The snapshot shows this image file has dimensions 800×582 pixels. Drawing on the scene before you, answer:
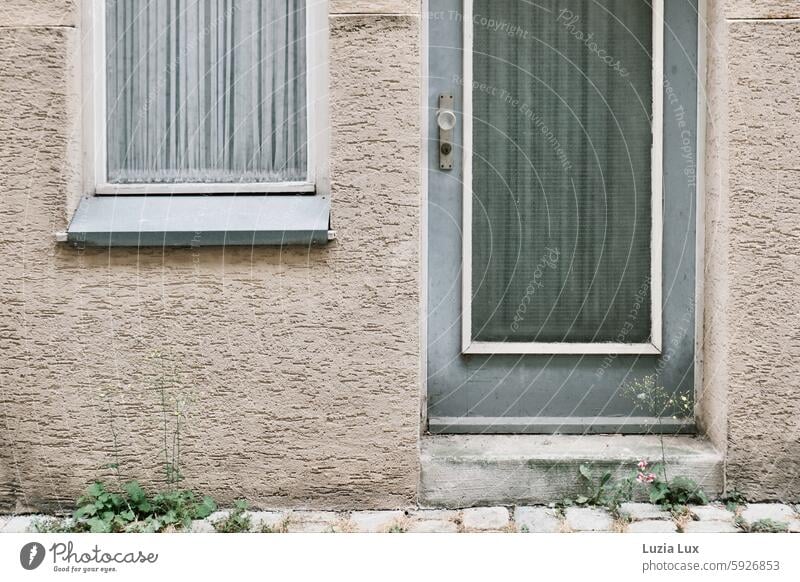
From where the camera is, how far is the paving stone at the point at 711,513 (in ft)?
12.9

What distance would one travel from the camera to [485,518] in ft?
13.1

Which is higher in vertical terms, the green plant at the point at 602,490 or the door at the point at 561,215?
the door at the point at 561,215

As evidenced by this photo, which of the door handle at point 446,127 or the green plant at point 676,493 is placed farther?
the door handle at point 446,127

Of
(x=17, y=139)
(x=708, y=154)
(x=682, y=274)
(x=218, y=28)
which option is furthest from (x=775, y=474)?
(x=17, y=139)

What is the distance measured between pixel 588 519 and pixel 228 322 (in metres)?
1.71

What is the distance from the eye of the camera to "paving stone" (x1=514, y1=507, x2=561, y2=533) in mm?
3855

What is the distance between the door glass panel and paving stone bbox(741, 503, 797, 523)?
0.88 metres
